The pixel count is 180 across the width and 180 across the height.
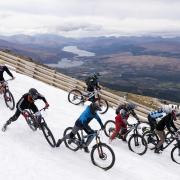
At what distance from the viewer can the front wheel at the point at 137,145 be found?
1535 cm

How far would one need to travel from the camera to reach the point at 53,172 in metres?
11.3

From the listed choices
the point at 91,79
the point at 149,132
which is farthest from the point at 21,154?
the point at 91,79

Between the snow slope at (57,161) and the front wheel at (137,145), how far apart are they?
25 cm

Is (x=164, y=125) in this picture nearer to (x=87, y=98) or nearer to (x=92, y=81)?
(x=92, y=81)

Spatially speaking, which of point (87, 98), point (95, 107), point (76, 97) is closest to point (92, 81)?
point (87, 98)

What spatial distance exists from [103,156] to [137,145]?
Answer: 11.7 feet

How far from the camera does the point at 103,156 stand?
1236 cm

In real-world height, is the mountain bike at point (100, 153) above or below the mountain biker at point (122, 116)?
below

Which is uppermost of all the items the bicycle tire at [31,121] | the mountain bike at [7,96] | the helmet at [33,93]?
the helmet at [33,93]

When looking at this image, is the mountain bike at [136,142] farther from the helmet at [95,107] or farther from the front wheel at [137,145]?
the helmet at [95,107]

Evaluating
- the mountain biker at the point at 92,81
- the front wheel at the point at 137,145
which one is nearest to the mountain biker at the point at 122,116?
the front wheel at the point at 137,145

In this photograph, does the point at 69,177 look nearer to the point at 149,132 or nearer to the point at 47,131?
the point at 47,131

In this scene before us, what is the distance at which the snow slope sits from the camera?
11180 mm

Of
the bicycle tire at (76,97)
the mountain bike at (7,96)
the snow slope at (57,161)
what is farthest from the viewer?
the bicycle tire at (76,97)
